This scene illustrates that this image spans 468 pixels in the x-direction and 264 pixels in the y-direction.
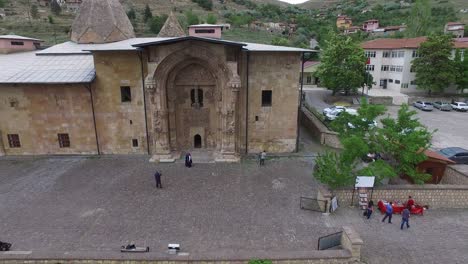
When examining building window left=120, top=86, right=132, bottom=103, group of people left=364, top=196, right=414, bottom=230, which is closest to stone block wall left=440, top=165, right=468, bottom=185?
group of people left=364, top=196, right=414, bottom=230

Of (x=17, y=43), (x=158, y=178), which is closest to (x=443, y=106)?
(x=158, y=178)

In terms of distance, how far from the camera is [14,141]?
902 inches

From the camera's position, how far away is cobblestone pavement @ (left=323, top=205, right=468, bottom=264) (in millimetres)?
11930

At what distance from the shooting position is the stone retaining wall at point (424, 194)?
612 inches

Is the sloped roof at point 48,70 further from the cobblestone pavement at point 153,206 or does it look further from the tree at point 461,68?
the tree at point 461,68

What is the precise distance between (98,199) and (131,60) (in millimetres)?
10342

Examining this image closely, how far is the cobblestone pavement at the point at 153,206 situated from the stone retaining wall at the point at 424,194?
216cm

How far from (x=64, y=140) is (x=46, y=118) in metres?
2.08

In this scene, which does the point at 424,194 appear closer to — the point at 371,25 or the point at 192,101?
the point at 192,101

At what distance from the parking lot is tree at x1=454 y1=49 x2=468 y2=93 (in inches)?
270

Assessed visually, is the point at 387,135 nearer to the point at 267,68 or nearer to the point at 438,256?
the point at 438,256

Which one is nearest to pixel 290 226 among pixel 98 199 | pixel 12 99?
pixel 98 199

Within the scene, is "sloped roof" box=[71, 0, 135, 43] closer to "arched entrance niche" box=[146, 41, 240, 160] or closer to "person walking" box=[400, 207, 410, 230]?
"arched entrance niche" box=[146, 41, 240, 160]

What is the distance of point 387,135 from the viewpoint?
16406mm
